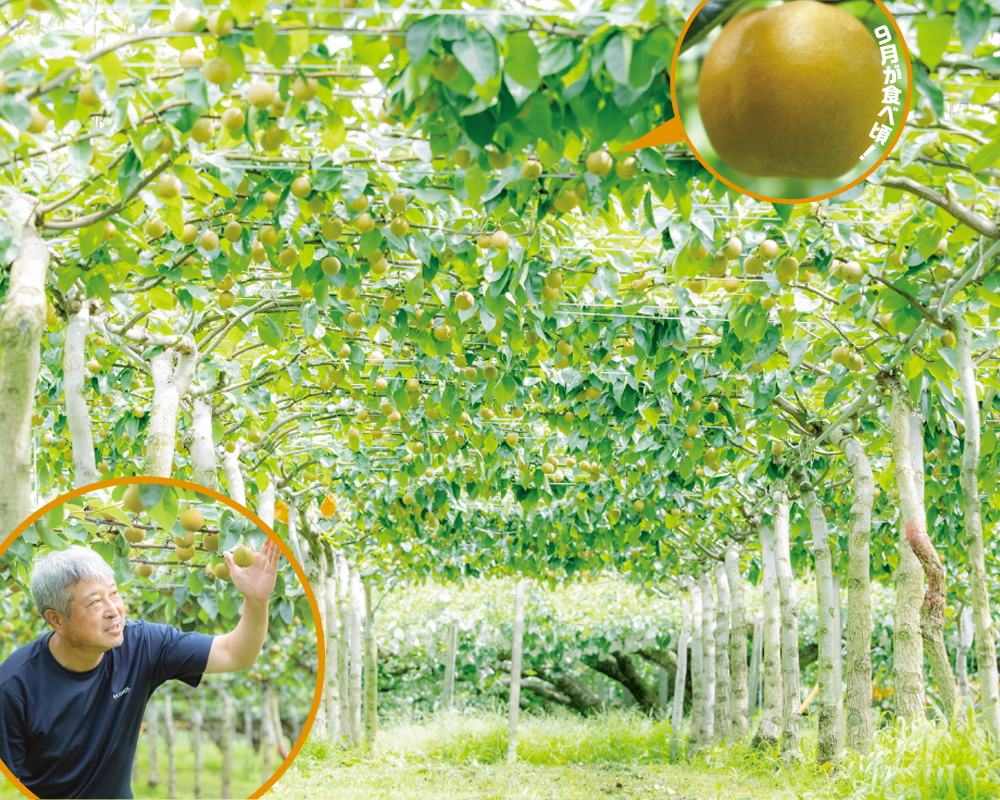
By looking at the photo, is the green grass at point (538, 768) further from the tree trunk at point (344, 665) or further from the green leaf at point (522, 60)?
the green leaf at point (522, 60)

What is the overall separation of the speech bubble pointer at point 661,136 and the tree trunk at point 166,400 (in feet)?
8.03

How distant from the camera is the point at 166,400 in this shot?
408 centimetres

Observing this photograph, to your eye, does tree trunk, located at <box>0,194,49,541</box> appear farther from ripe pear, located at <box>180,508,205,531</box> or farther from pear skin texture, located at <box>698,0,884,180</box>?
pear skin texture, located at <box>698,0,884,180</box>

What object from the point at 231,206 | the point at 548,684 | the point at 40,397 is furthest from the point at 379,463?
the point at 548,684

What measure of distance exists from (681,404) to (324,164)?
3.07m

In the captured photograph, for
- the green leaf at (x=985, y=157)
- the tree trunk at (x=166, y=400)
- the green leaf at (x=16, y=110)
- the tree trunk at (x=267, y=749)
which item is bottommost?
the tree trunk at (x=267, y=749)

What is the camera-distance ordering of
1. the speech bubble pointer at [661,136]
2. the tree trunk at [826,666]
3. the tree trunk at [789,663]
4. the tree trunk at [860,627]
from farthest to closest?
the tree trunk at [789,663]
the tree trunk at [826,666]
the tree trunk at [860,627]
the speech bubble pointer at [661,136]

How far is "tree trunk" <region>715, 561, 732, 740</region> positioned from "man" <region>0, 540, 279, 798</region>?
9313mm

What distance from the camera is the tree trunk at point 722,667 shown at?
33.8 feet

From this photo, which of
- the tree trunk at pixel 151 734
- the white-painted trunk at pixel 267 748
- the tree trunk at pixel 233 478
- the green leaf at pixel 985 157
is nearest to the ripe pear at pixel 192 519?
the tree trunk at pixel 151 734

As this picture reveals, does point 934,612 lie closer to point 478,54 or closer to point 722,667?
point 478,54

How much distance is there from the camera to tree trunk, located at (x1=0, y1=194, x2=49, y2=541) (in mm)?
2418

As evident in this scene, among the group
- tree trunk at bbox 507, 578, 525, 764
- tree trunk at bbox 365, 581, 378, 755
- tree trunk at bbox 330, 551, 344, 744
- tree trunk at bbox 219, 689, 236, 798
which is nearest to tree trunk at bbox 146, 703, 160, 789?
tree trunk at bbox 219, 689, 236, 798

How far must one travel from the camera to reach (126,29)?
2961mm
